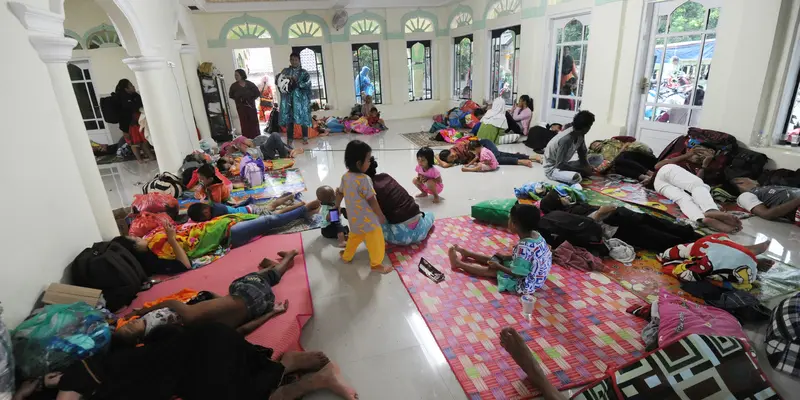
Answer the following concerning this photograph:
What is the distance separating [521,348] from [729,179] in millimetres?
4030

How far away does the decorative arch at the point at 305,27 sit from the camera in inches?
392

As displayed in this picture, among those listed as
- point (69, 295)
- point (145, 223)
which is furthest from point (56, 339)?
point (145, 223)

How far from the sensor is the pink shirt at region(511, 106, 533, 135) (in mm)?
7746

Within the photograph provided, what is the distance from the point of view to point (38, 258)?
2414 mm

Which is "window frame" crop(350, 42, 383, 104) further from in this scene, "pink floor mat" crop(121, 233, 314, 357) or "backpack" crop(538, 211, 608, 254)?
"backpack" crop(538, 211, 608, 254)

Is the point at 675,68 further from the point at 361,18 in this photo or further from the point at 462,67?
the point at 361,18

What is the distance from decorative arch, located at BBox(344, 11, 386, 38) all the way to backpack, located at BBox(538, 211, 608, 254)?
8.82 meters

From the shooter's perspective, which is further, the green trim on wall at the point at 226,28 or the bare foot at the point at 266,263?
the green trim on wall at the point at 226,28

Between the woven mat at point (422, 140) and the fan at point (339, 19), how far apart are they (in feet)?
11.3

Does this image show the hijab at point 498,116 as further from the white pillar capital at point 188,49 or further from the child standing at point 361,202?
the white pillar capital at point 188,49

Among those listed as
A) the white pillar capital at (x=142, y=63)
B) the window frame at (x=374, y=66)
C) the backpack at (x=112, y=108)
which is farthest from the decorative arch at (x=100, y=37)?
the window frame at (x=374, y=66)

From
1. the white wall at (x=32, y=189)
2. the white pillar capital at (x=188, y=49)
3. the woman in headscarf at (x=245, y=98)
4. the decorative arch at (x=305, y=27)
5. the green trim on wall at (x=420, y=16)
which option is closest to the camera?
the white wall at (x=32, y=189)

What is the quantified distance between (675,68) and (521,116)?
2.75 meters

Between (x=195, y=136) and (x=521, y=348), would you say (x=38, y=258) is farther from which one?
(x=195, y=136)
